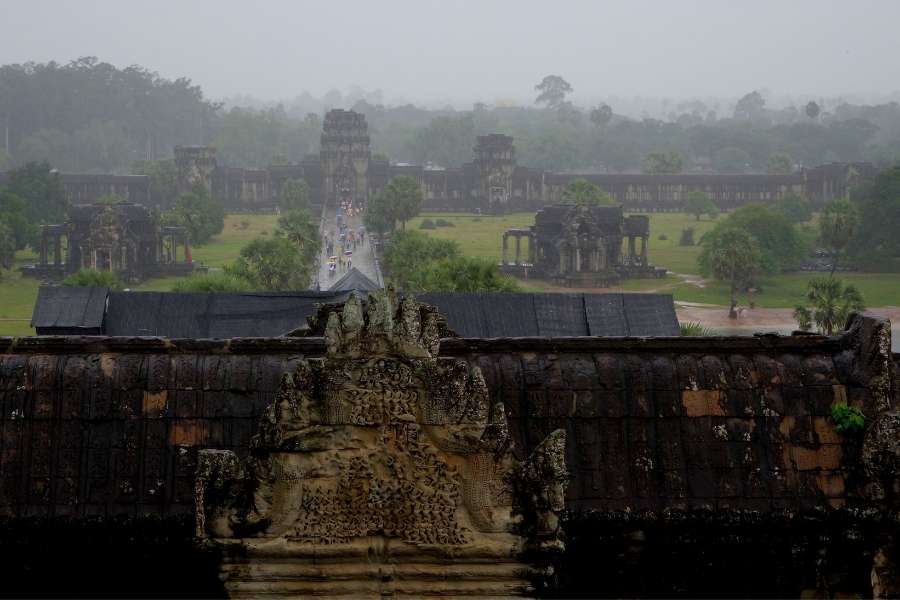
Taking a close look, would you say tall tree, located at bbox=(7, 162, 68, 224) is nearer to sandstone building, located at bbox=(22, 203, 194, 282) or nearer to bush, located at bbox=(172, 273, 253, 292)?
sandstone building, located at bbox=(22, 203, 194, 282)

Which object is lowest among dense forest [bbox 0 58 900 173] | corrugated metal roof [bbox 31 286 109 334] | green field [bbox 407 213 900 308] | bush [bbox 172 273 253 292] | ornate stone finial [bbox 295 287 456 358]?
green field [bbox 407 213 900 308]

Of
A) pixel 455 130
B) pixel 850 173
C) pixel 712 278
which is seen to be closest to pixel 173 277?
pixel 712 278

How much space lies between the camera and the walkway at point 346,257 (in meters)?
62.2

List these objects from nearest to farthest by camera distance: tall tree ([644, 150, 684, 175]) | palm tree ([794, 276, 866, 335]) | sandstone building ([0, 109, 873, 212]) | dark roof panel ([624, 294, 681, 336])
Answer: dark roof panel ([624, 294, 681, 336]) < palm tree ([794, 276, 866, 335]) < sandstone building ([0, 109, 873, 212]) < tall tree ([644, 150, 684, 175])

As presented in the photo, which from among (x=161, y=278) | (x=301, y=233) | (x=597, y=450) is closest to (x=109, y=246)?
(x=161, y=278)

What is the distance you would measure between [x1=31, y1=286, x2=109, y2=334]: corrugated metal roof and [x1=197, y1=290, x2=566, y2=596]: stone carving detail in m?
18.5

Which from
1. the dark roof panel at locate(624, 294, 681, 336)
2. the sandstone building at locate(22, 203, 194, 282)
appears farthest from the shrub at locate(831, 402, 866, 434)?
the sandstone building at locate(22, 203, 194, 282)

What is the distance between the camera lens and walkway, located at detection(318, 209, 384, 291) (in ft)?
204

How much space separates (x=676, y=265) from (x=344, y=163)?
157 ft

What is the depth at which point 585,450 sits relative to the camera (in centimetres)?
873

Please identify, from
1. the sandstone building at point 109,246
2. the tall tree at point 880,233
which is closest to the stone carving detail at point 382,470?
the sandstone building at point 109,246

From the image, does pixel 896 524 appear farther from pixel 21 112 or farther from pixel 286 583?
pixel 21 112

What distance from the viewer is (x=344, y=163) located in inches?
4638

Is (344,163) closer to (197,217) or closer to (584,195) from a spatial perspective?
(584,195)
